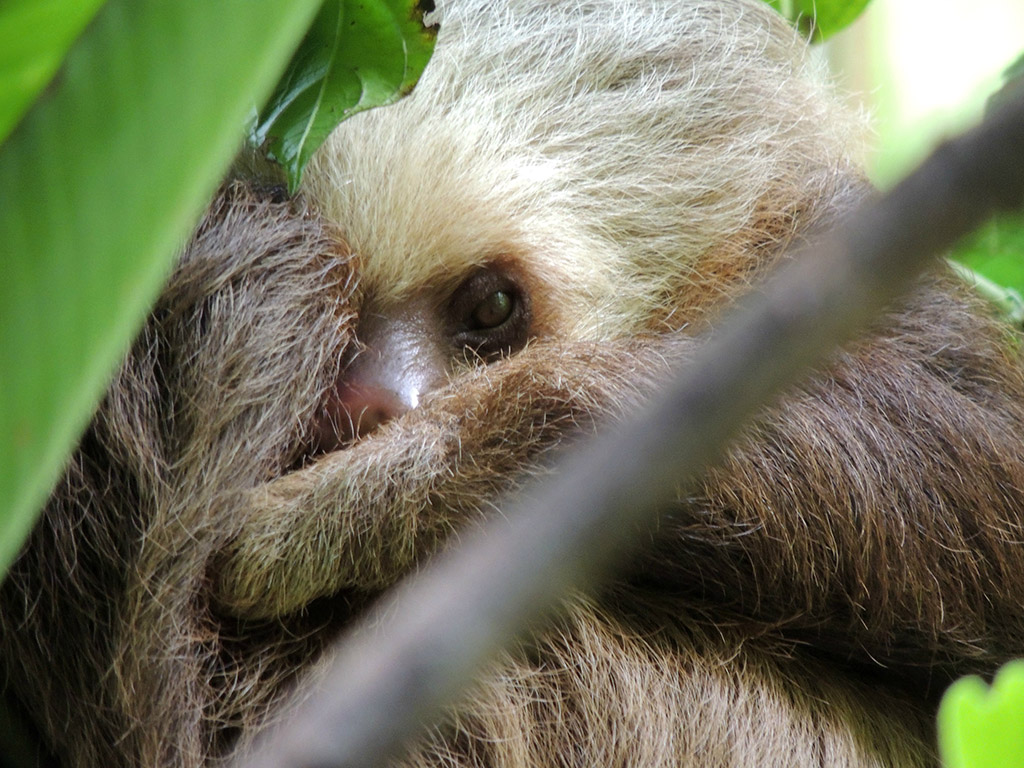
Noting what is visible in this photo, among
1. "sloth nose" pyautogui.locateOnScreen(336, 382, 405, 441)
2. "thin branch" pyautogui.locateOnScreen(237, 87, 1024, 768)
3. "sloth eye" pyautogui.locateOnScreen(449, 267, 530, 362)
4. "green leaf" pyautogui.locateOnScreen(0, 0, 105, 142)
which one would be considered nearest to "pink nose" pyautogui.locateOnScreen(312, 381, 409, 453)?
"sloth nose" pyautogui.locateOnScreen(336, 382, 405, 441)

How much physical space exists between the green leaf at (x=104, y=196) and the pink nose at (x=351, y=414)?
2.61 ft

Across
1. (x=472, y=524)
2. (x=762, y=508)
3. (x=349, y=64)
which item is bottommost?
(x=762, y=508)

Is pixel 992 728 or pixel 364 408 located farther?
pixel 364 408

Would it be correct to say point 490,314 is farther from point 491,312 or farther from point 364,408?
point 364,408

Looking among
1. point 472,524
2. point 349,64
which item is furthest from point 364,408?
point 349,64

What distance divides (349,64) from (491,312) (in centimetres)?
48

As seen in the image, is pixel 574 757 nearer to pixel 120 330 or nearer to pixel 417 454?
pixel 417 454

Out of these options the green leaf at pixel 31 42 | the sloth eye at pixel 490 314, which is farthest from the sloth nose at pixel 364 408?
the green leaf at pixel 31 42

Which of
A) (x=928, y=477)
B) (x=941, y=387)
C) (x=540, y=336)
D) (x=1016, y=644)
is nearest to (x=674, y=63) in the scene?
(x=540, y=336)

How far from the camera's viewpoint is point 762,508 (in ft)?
3.70

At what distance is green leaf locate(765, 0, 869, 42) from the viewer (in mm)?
1713

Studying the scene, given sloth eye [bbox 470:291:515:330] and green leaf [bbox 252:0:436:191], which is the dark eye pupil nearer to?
sloth eye [bbox 470:291:515:330]

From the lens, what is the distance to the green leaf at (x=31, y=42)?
454 mm

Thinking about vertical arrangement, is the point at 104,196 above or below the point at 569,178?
above
